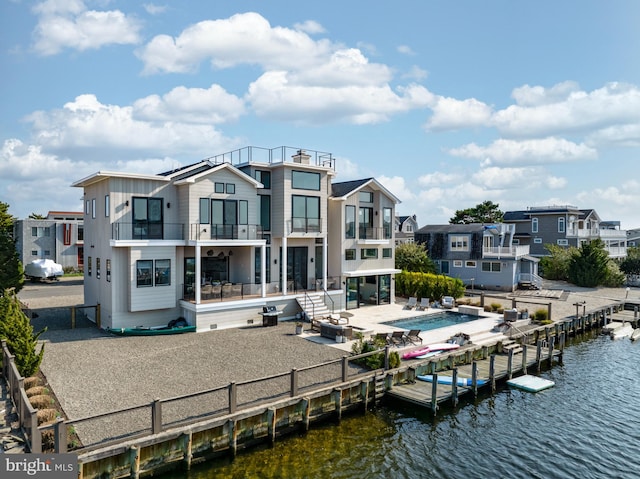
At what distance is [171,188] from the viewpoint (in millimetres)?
23922

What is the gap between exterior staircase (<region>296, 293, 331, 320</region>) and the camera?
25734 millimetres

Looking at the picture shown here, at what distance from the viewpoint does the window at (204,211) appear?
2384 centimetres

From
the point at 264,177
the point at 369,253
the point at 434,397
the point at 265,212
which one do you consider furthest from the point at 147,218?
the point at 434,397

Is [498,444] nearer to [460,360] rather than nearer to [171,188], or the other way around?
[460,360]

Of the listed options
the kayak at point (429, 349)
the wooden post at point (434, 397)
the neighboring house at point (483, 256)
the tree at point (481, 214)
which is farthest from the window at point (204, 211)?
the tree at point (481, 214)

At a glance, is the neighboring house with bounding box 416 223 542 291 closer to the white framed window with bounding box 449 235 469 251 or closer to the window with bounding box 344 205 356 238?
the white framed window with bounding box 449 235 469 251

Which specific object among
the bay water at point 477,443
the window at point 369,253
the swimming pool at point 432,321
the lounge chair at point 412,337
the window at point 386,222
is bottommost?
the bay water at point 477,443

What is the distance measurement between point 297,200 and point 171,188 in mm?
7153

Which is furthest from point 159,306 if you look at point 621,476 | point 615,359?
point 615,359

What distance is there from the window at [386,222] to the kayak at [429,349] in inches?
465

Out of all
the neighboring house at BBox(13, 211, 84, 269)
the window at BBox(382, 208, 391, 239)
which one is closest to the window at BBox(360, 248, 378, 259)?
the window at BBox(382, 208, 391, 239)

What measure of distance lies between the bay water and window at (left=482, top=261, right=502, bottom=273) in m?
24.1

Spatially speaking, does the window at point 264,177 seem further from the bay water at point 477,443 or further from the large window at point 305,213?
the bay water at point 477,443

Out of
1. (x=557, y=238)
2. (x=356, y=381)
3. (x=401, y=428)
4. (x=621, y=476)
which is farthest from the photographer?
(x=557, y=238)
